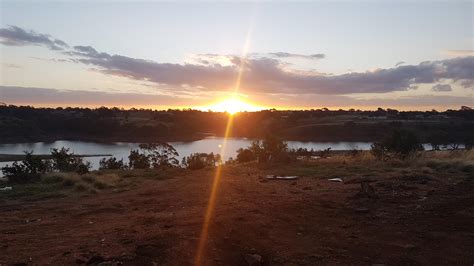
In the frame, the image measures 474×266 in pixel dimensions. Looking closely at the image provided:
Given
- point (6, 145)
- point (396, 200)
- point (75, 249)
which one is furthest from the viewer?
point (6, 145)

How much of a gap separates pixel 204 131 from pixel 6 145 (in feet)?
131

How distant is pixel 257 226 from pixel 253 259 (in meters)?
1.88

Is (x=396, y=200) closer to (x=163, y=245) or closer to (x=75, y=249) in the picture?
(x=163, y=245)

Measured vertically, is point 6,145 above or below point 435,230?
below

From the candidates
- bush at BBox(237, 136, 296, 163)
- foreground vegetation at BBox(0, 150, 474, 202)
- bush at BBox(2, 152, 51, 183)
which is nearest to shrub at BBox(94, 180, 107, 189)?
foreground vegetation at BBox(0, 150, 474, 202)

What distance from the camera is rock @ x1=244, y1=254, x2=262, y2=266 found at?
239 inches

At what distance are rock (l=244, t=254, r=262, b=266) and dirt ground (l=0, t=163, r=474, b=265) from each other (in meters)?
0.03

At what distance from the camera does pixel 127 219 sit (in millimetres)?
9055

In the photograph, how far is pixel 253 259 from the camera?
613cm

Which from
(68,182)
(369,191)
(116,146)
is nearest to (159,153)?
(68,182)

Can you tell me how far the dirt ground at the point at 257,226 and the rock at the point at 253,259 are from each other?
0.03 m

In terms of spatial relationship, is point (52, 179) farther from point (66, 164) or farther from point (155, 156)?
point (155, 156)

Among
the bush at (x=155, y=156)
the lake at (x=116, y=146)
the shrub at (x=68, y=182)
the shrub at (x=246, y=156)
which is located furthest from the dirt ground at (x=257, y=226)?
the lake at (x=116, y=146)

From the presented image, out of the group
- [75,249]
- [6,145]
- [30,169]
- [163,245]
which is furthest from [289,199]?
[6,145]
